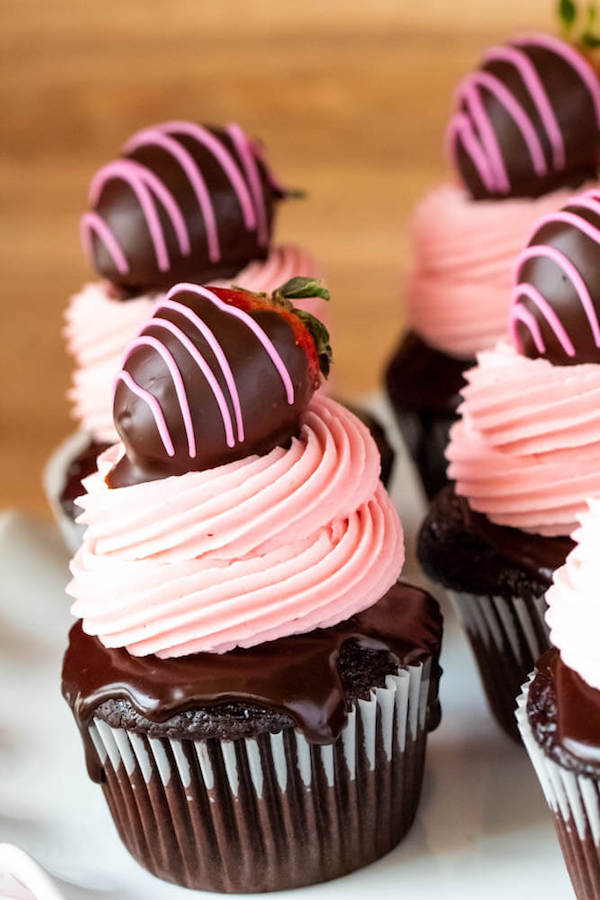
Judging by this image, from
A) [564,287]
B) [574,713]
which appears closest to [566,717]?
[574,713]

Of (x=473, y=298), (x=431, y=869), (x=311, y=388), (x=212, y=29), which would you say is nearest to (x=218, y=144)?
(x=473, y=298)

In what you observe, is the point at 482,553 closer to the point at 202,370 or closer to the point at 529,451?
the point at 529,451

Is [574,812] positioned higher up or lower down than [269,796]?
higher up

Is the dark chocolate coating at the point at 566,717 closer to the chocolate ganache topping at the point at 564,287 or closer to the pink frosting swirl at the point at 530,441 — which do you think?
the pink frosting swirl at the point at 530,441

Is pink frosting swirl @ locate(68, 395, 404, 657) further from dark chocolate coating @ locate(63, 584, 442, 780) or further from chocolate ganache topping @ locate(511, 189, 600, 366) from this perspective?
chocolate ganache topping @ locate(511, 189, 600, 366)

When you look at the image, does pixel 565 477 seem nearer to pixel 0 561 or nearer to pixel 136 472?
pixel 136 472

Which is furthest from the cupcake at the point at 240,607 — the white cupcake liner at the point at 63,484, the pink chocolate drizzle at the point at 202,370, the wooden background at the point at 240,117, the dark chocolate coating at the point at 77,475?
the wooden background at the point at 240,117
